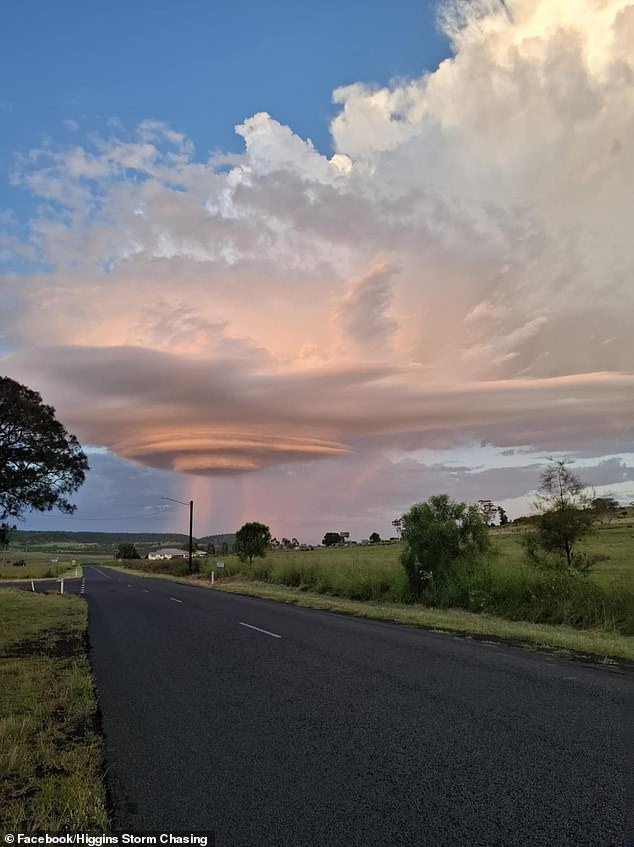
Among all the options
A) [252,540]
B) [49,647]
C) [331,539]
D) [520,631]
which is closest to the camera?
[49,647]

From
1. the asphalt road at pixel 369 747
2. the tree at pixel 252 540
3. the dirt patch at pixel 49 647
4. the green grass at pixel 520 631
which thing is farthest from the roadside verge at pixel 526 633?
the tree at pixel 252 540

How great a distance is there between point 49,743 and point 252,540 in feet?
198

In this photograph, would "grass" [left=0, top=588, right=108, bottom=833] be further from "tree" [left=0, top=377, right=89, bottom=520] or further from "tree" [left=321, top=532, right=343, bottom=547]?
"tree" [left=321, top=532, right=343, bottom=547]

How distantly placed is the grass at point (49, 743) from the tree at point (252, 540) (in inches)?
2079

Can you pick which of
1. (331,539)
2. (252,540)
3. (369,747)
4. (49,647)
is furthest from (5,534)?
(331,539)

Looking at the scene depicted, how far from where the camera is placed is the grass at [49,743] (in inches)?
182

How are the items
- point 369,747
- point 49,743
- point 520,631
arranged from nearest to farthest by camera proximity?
point 369,747
point 49,743
point 520,631

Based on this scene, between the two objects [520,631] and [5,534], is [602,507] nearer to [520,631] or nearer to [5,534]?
[520,631]

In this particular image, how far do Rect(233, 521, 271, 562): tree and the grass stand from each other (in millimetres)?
52814

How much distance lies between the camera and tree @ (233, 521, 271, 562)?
65.4 m

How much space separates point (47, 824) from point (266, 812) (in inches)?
63.4

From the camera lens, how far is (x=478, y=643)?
1282 centimetres

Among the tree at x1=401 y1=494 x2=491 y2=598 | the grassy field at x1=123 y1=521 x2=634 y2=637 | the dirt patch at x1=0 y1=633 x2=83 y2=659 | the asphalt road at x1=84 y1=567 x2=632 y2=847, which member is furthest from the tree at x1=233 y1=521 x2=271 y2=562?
the asphalt road at x1=84 y1=567 x2=632 y2=847

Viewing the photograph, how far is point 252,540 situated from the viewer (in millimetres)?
65875
